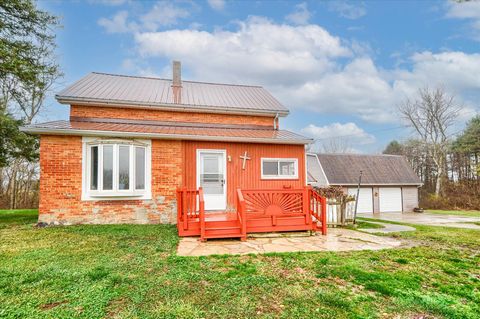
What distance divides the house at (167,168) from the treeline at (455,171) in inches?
809

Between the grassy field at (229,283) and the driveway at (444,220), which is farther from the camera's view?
the driveway at (444,220)

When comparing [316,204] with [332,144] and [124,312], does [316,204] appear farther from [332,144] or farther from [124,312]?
[332,144]

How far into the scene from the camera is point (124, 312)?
8.15 ft

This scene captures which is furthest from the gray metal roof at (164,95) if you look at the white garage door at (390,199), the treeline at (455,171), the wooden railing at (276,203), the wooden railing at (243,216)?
the treeline at (455,171)

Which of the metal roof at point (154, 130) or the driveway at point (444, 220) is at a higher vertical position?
the metal roof at point (154, 130)

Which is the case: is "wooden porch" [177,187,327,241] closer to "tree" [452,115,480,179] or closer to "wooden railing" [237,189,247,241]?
"wooden railing" [237,189,247,241]

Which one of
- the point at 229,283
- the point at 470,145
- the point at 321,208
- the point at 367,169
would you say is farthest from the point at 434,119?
the point at 229,283

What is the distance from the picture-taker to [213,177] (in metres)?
8.54

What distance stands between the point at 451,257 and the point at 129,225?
7.51m

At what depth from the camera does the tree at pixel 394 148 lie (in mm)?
31837

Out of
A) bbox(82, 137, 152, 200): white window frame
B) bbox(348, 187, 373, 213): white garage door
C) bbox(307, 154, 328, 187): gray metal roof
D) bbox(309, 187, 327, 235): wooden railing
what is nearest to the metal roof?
bbox(82, 137, 152, 200): white window frame

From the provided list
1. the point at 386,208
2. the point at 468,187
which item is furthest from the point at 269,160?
the point at 468,187

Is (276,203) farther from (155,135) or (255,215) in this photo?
(155,135)

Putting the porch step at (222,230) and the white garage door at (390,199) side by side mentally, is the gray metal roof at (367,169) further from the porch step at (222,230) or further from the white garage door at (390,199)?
the porch step at (222,230)
